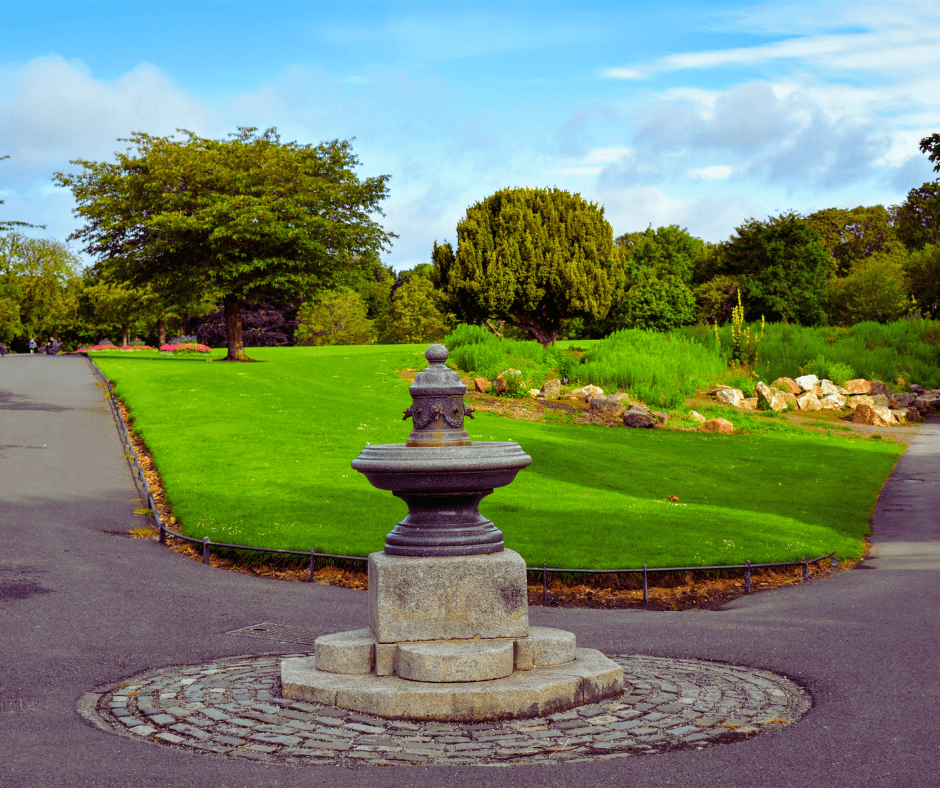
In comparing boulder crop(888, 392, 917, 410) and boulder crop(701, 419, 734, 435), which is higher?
boulder crop(888, 392, 917, 410)

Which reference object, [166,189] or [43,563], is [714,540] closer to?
[43,563]

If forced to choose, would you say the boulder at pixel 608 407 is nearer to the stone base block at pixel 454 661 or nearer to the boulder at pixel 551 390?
the boulder at pixel 551 390

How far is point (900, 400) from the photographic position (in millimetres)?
34906

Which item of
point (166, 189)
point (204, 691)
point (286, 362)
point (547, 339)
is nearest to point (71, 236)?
point (166, 189)

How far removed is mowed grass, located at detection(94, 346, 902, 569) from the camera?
44.4 feet

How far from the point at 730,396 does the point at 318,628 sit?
91.2 feet

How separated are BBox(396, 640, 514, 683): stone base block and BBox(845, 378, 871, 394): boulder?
32480mm

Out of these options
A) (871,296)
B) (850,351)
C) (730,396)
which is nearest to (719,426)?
(730,396)

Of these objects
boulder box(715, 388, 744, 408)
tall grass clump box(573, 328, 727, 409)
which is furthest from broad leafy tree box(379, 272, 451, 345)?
boulder box(715, 388, 744, 408)

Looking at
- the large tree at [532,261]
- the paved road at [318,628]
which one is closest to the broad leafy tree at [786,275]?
the large tree at [532,261]

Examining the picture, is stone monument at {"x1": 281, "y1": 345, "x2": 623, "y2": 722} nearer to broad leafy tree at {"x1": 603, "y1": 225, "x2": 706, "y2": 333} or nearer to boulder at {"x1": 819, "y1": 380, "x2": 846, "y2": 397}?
boulder at {"x1": 819, "y1": 380, "x2": 846, "y2": 397}

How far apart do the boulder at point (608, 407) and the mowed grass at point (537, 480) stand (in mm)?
1867

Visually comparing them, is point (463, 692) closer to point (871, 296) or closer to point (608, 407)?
point (608, 407)

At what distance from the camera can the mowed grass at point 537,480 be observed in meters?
13.5
